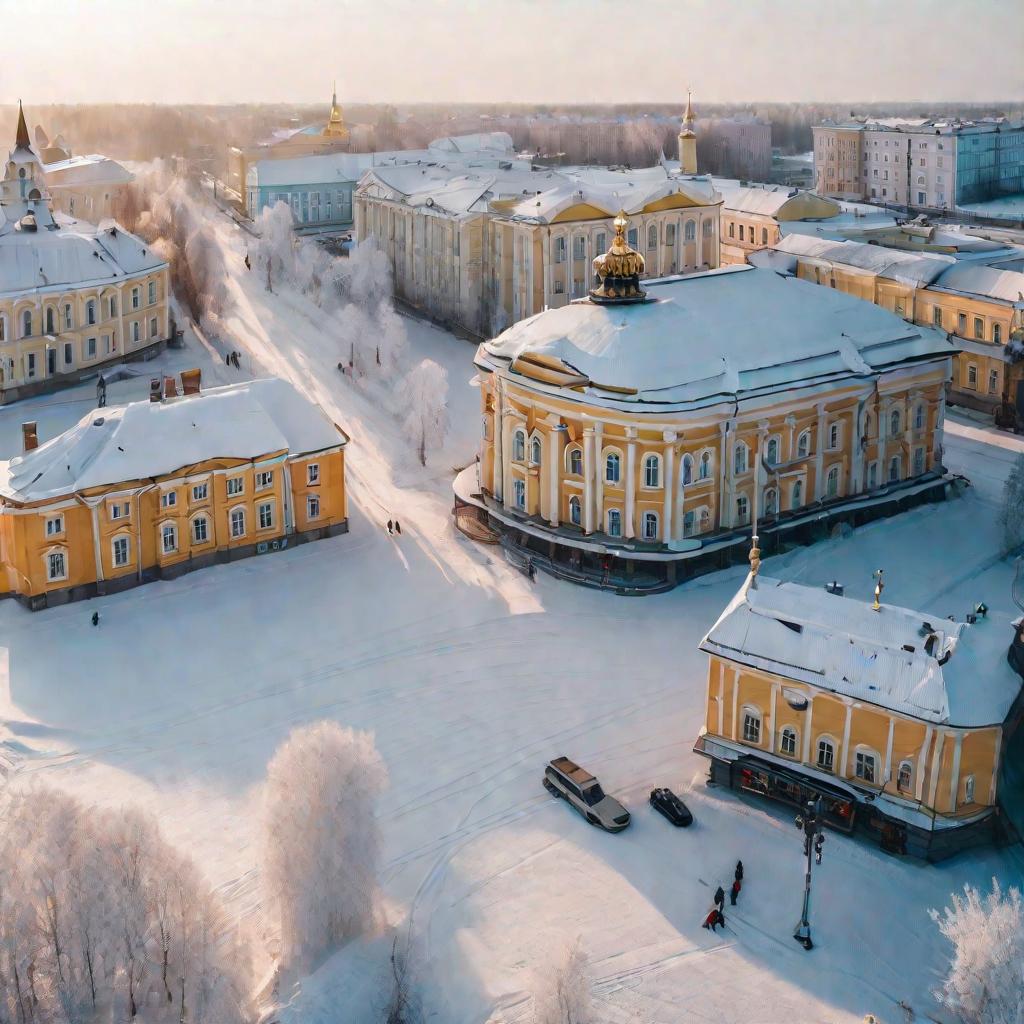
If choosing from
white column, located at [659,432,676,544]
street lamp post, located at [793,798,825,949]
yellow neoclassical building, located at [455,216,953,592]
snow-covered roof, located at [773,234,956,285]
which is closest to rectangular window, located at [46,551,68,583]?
yellow neoclassical building, located at [455,216,953,592]

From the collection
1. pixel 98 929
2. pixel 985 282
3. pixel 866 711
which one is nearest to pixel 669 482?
pixel 866 711

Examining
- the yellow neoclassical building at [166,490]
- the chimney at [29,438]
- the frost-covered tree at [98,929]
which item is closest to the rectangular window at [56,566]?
the yellow neoclassical building at [166,490]

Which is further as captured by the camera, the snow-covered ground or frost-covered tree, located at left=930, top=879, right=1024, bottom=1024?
the snow-covered ground

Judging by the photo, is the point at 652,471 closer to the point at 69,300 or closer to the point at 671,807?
the point at 671,807

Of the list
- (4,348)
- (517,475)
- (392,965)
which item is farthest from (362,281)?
(392,965)

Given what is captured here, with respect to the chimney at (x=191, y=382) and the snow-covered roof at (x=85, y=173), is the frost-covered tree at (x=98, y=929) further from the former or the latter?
the snow-covered roof at (x=85, y=173)

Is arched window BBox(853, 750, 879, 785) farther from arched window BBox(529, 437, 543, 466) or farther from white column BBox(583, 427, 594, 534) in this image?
arched window BBox(529, 437, 543, 466)

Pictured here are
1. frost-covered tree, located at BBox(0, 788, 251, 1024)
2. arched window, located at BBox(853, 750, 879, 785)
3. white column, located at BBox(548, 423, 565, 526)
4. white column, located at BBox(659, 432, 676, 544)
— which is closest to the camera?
frost-covered tree, located at BBox(0, 788, 251, 1024)
